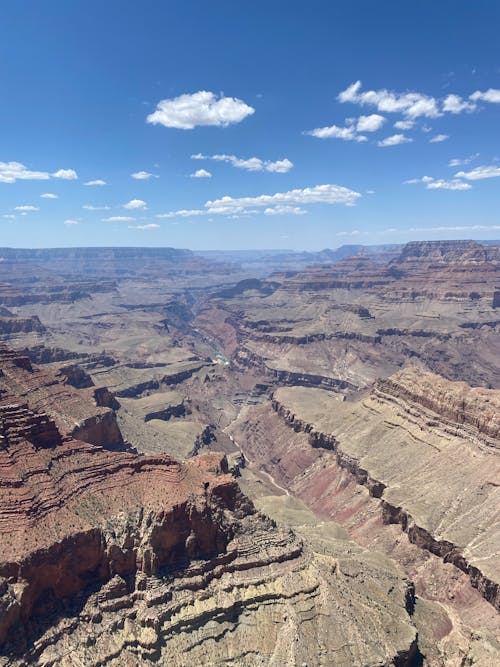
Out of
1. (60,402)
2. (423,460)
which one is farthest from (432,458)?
(60,402)

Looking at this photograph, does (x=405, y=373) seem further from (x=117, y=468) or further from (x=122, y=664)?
(x=122, y=664)

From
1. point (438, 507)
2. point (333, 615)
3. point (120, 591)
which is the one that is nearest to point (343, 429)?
point (438, 507)

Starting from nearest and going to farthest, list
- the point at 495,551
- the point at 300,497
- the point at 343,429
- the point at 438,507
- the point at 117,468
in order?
the point at 117,468 → the point at 495,551 → the point at 438,507 → the point at 300,497 → the point at 343,429

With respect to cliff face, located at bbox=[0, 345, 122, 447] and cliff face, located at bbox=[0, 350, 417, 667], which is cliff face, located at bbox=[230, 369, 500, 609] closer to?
cliff face, located at bbox=[0, 350, 417, 667]

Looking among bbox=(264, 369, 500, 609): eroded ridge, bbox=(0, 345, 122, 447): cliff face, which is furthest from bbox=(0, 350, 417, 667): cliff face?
bbox=(0, 345, 122, 447): cliff face

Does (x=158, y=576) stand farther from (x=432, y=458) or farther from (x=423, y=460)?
(x=432, y=458)

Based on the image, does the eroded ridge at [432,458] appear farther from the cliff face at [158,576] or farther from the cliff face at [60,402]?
the cliff face at [60,402]

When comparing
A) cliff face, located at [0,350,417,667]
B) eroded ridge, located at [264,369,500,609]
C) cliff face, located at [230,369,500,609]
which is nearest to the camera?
cliff face, located at [0,350,417,667]

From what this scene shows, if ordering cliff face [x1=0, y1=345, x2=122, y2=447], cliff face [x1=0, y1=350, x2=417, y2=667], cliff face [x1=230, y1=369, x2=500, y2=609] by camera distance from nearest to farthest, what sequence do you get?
cliff face [x1=0, y1=350, x2=417, y2=667] → cliff face [x1=230, y1=369, x2=500, y2=609] → cliff face [x1=0, y1=345, x2=122, y2=447]
